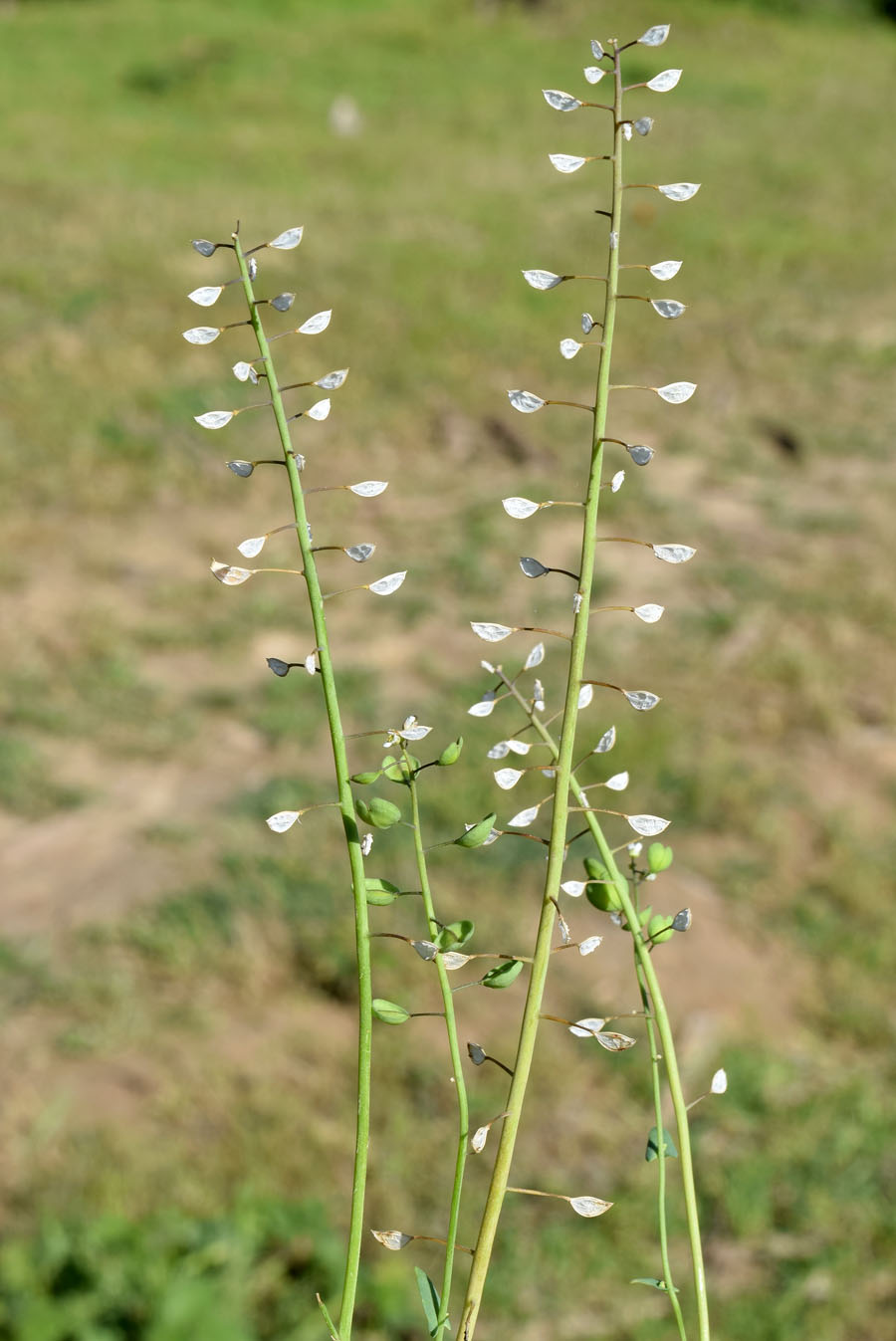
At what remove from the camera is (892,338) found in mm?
6363

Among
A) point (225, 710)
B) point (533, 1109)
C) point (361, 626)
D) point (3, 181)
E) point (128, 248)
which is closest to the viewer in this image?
point (533, 1109)

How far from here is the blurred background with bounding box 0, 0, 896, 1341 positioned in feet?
7.68

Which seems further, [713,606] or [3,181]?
[3,181]

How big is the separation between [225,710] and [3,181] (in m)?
4.66

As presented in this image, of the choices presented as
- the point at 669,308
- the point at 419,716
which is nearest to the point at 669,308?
the point at 669,308

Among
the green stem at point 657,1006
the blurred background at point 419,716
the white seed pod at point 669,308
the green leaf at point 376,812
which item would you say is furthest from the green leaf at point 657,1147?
the blurred background at point 419,716

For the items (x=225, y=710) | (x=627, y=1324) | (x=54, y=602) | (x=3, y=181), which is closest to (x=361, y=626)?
(x=225, y=710)

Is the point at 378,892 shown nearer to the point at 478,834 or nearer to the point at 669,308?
the point at 478,834

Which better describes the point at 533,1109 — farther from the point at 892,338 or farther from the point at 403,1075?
the point at 892,338

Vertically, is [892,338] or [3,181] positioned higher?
[3,181]

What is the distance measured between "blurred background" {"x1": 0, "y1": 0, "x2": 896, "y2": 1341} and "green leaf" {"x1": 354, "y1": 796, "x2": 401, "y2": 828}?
1593 millimetres

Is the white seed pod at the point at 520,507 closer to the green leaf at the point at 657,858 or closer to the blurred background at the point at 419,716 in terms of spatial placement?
the green leaf at the point at 657,858

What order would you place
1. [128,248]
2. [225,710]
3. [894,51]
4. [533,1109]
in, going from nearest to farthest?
[533,1109] < [225,710] < [128,248] < [894,51]

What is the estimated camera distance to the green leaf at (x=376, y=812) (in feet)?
1.32
